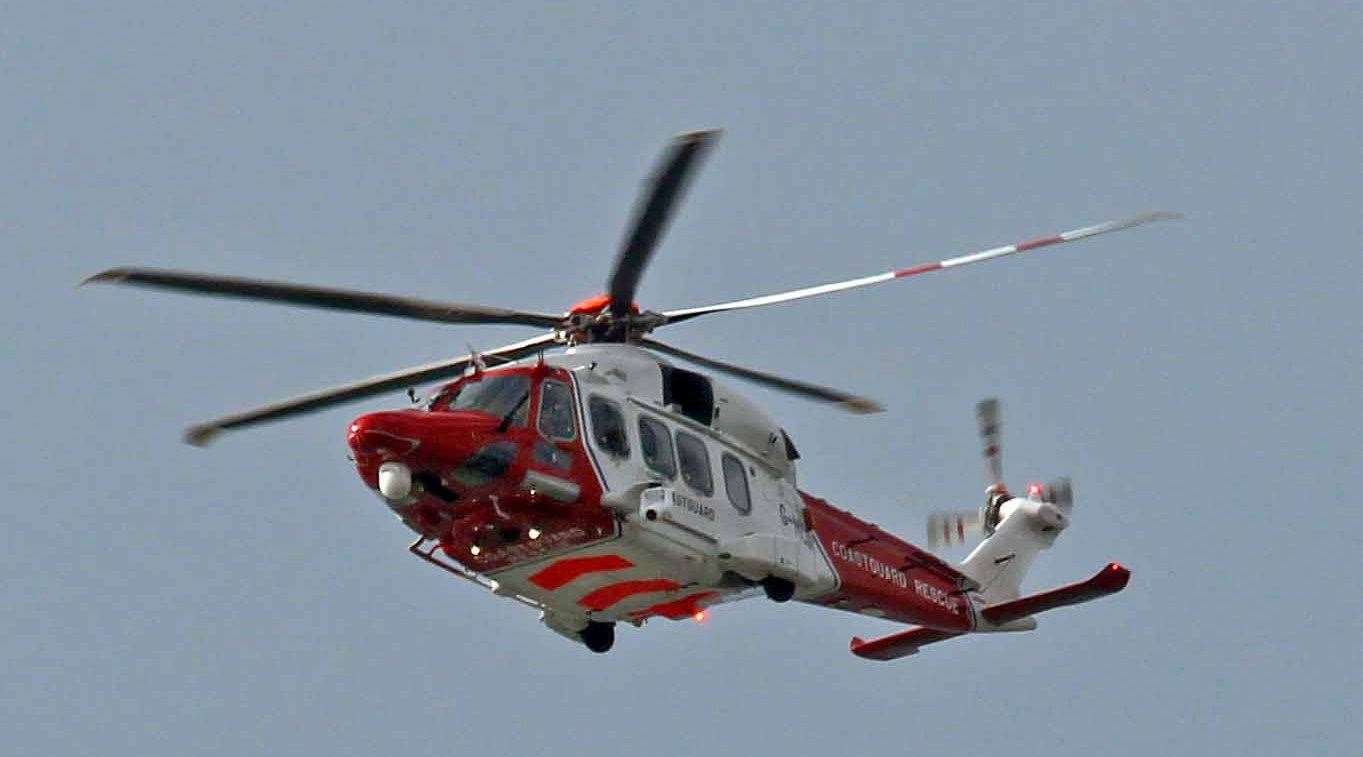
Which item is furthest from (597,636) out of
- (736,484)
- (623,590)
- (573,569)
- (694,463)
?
(694,463)

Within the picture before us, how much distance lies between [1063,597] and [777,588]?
3442 millimetres

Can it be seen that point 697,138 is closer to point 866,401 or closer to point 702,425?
point 702,425

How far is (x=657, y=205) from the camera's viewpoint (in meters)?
15.8

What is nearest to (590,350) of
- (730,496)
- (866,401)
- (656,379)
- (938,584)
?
(656,379)

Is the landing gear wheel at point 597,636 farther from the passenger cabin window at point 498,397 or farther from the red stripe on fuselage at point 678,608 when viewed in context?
the passenger cabin window at point 498,397

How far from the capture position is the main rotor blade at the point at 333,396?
1838 cm

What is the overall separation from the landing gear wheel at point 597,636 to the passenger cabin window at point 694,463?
1.86 metres

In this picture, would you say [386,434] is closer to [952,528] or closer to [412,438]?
[412,438]

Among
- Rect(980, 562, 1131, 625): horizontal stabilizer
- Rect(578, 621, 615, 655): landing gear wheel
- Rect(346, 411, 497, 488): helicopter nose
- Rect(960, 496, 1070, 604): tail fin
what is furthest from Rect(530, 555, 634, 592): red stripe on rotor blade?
Rect(960, 496, 1070, 604): tail fin

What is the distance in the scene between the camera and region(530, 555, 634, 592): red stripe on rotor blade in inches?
693

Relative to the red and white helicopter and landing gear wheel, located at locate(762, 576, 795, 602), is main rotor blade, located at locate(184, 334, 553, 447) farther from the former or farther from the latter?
landing gear wheel, located at locate(762, 576, 795, 602)

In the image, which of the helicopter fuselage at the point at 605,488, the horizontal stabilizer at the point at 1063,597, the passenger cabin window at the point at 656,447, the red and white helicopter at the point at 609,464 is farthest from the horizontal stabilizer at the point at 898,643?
the passenger cabin window at the point at 656,447

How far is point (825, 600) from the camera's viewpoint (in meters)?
19.7

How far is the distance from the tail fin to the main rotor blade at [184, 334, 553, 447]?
230 inches
